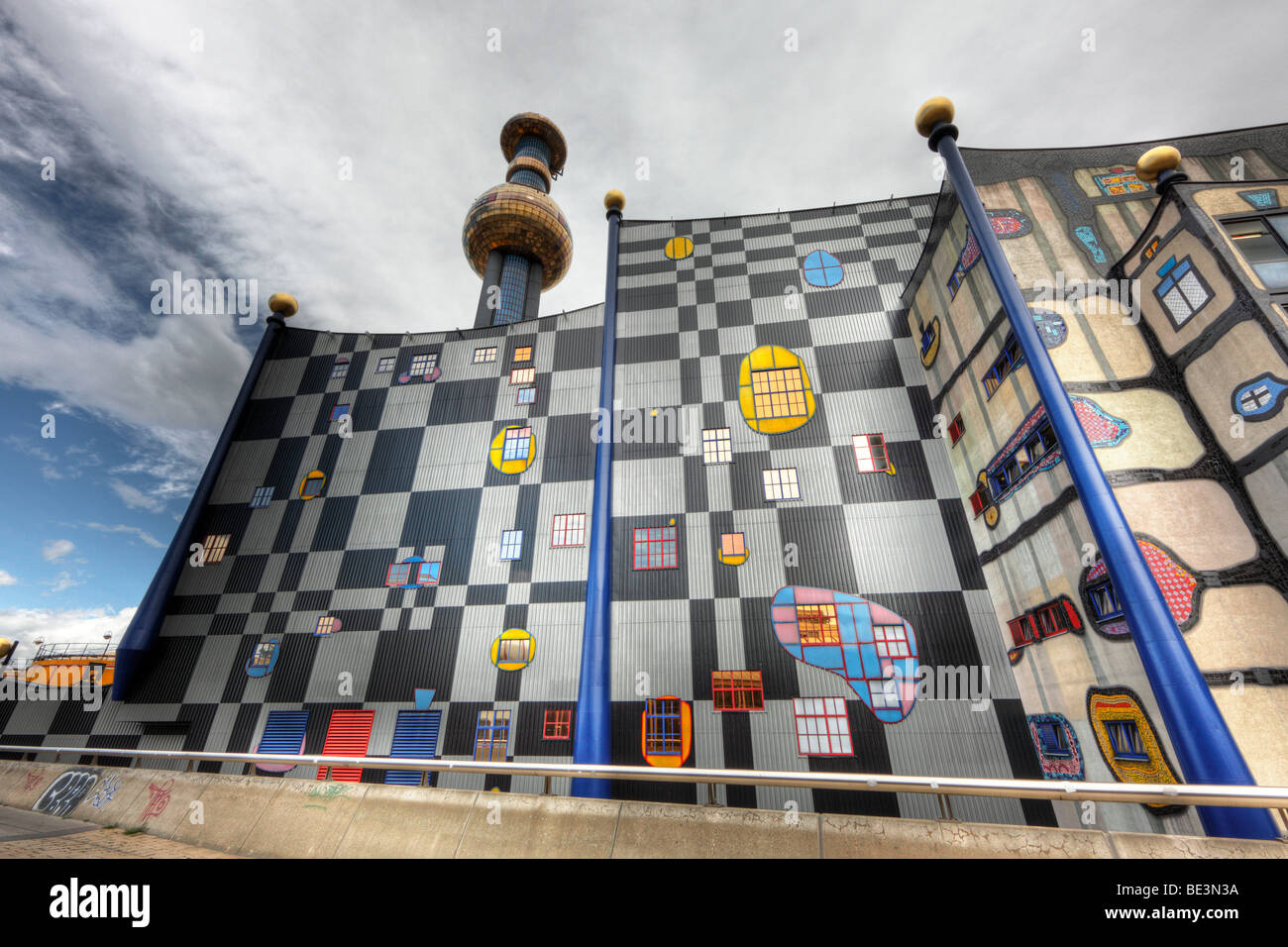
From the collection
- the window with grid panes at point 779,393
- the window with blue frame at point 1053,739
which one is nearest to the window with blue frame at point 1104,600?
the window with blue frame at point 1053,739

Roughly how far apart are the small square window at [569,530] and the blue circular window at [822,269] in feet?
38.9

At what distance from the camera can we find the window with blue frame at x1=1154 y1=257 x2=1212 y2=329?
9430mm

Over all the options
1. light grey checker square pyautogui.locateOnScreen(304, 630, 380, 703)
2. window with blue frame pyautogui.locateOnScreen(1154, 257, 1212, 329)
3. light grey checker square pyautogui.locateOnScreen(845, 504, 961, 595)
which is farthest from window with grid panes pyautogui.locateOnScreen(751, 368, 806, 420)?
light grey checker square pyautogui.locateOnScreen(304, 630, 380, 703)

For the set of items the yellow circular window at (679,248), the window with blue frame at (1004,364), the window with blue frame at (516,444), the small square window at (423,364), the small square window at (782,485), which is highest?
the yellow circular window at (679,248)

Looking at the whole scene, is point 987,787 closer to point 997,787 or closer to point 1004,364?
point 997,787

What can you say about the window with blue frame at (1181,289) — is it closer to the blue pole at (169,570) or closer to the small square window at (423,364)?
the small square window at (423,364)

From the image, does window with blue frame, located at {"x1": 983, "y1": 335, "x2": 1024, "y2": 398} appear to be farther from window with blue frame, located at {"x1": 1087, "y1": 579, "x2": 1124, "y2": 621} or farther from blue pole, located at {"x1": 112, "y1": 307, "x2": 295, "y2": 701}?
blue pole, located at {"x1": 112, "y1": 307, "x2": 295, "y2": 701}

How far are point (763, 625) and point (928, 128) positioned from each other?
13736 millimetres

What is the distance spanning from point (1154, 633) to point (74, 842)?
556 inches

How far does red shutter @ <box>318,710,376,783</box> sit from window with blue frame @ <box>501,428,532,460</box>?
8.79m

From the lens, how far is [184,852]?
528cm

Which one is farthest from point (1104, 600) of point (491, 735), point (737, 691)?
point (491, 735)

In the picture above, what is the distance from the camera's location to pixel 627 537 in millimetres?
14820

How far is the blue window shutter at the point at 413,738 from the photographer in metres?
13.6
